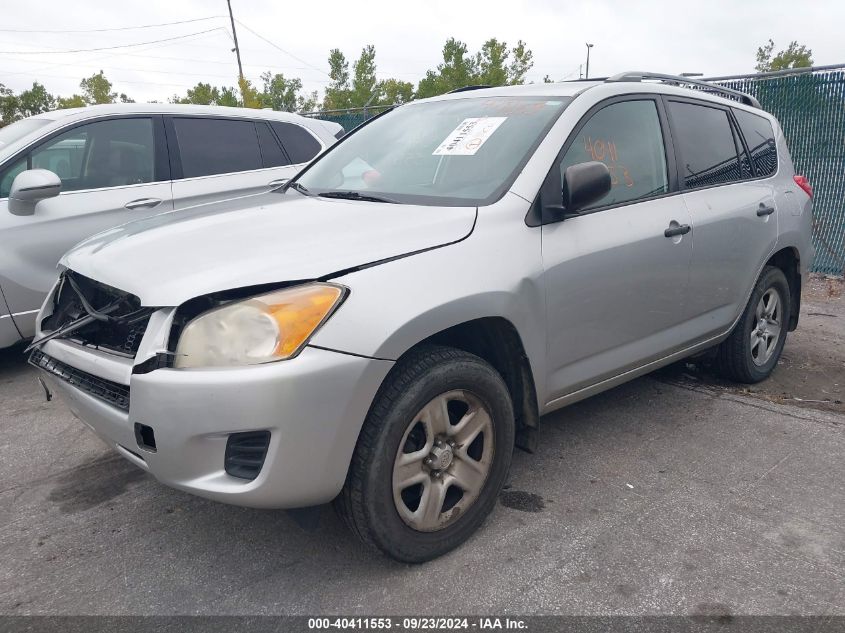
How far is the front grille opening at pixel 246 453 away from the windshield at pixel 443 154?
1.19 metres

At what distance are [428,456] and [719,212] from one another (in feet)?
7.30

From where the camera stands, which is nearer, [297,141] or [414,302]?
[414,302]

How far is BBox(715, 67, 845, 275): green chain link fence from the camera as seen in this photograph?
7.45 metres

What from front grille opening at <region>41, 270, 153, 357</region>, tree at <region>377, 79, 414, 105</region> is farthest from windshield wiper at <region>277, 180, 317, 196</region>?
tree at <region>377, 79, 414, 105</region>

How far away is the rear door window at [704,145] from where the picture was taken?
359cm

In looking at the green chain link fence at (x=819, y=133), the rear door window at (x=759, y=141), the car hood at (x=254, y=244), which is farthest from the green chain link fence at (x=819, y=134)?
the car hood at (x=254, y=244)

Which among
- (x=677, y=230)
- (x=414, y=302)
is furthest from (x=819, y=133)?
(x=414, y=302)

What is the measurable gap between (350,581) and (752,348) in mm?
Answer: 3031

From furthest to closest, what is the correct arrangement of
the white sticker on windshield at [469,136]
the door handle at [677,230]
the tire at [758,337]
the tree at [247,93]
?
1. the tree at [247,93]
2. the tire at [758,337]
3. the door handle at [677,230]
4. the white sticker on windshield at [469,136]

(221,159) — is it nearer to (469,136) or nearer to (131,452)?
(469,136)

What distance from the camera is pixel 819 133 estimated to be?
24.8 ft

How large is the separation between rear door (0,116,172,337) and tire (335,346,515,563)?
3162mm

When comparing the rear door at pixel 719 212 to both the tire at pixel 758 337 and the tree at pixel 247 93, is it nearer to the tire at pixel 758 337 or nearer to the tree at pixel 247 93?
the tire at pixel 758 337

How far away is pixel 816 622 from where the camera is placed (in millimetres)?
2150
